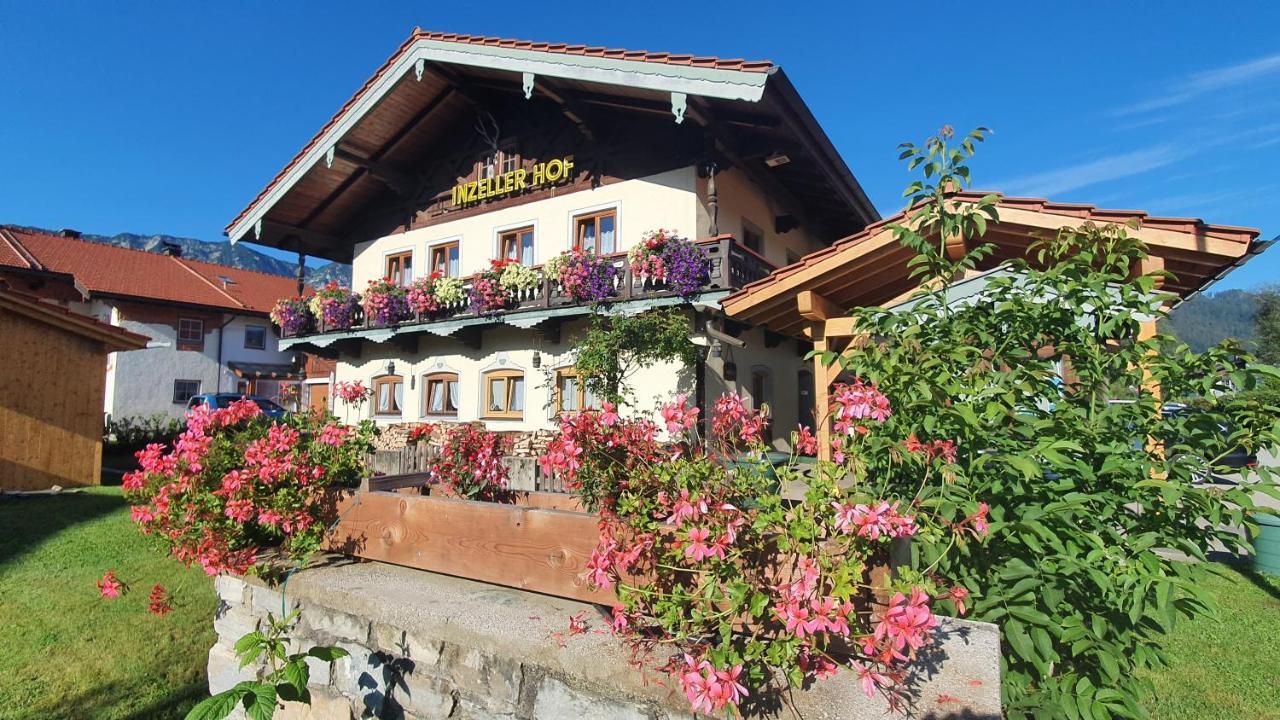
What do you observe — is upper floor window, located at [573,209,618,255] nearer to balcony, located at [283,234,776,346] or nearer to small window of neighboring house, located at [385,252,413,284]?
balcony, located at [283,234,776,346]

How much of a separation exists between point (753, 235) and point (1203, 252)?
827cm

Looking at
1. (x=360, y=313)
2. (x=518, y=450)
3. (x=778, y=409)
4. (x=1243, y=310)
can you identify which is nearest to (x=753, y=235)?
(x=778, y=409)

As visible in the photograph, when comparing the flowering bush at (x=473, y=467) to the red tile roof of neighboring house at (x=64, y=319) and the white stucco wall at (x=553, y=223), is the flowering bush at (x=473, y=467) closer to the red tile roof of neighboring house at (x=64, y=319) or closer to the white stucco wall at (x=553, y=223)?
the white stucco wall at (x=553, y=223)

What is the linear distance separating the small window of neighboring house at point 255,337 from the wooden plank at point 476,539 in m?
28.1

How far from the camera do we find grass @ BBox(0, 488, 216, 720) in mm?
4055

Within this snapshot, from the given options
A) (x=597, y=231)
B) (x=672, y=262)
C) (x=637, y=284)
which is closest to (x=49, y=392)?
(x=597, y=231)

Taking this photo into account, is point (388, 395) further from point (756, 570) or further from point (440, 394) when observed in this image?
point (756, 570)

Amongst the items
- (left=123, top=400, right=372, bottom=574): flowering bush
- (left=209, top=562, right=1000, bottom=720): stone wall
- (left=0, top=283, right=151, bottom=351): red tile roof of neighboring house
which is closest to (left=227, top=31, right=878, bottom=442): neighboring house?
(left=0, top=283, right=151, bottom=351): red tile roof of neighboring house

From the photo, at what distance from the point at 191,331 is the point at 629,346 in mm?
23552

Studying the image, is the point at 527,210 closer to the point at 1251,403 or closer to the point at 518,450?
the point at 518,450

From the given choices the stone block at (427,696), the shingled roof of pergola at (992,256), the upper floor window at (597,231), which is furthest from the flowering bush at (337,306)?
the stone block at (427,696)

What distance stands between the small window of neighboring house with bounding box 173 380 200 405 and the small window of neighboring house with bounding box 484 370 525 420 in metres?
17.9

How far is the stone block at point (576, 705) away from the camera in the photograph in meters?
2.15

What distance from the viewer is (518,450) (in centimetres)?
1237
